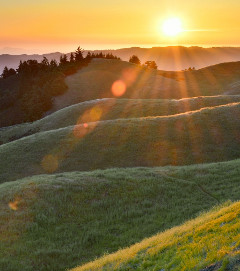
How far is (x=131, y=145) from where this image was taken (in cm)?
4806

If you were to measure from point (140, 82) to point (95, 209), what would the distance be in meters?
113

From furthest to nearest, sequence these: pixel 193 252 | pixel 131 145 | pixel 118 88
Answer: pixel 118 88, pixel 131 145, pixel 193 252

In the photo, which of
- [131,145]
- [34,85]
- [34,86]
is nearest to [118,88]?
[34,86]

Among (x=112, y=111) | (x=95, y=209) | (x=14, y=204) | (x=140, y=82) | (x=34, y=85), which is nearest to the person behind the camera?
(x=95, y=209)

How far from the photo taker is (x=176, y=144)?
4706 cm

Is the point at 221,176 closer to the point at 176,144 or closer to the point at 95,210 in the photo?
the point at 95,210

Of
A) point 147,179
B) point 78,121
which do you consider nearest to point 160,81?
point 78,121

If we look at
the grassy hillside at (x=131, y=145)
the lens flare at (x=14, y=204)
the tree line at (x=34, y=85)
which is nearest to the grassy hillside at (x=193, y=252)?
the lens flare at (x=14, y=204)

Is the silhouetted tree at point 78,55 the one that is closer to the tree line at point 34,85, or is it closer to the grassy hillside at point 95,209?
the tree line at point 34,85

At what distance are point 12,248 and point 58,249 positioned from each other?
105 inches

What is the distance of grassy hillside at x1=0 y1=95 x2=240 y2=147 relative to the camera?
237 ft

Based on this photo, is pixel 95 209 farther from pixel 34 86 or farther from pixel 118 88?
pixel 34 86

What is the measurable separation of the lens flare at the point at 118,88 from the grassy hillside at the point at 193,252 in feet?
362

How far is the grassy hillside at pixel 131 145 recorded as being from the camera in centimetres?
4409
